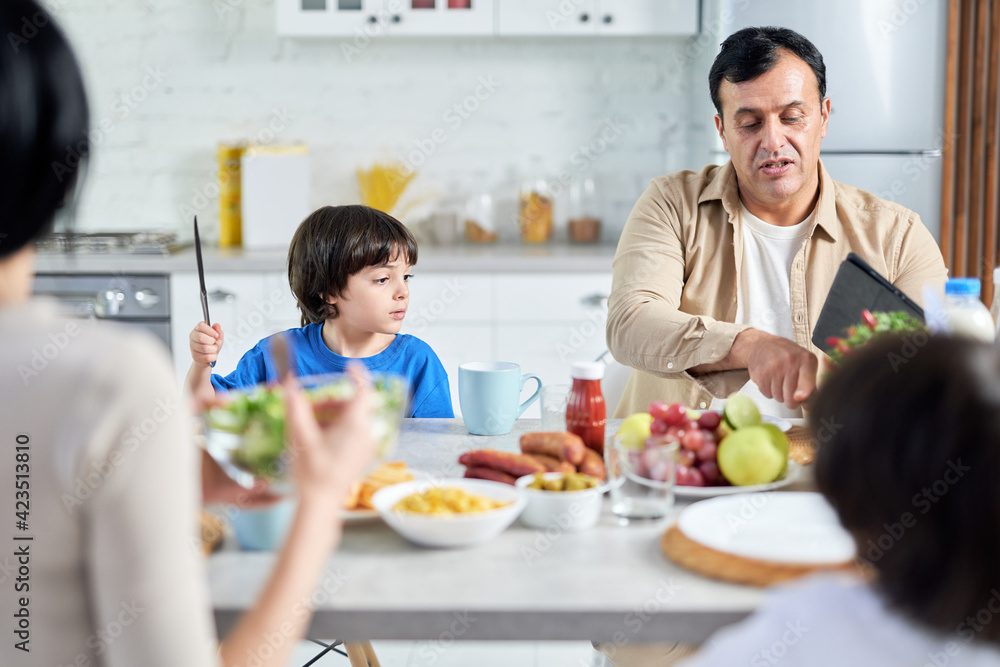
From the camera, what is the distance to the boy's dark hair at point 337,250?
6.57 ft

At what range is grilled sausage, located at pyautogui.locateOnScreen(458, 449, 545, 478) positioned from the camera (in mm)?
1229

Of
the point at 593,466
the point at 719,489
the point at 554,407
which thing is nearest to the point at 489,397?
the point at 554,407

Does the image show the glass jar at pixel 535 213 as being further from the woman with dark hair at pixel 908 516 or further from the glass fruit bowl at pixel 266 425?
the woman with dark hair at pixel 908 516

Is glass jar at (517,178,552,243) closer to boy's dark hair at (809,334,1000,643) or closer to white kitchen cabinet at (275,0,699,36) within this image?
white kitchen cabinet at (275,0,699,36)

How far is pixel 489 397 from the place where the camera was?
1.50 metres

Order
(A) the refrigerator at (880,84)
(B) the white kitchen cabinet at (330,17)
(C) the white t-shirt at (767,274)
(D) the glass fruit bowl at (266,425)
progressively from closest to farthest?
(D) the glass fruit bowl at (266,425) → (C) the white t-shirt at (767,274) → (A) the refrigerator at (880,84) → (B) the white kitchen cabinet at (330,17)

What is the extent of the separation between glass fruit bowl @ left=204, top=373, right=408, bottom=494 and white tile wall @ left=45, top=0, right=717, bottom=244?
3087 millimetres

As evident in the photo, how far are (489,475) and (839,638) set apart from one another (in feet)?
2.00

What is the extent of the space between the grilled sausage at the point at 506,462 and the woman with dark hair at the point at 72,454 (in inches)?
22.5

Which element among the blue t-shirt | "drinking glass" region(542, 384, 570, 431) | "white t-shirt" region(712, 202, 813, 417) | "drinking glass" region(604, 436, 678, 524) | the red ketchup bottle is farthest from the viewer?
"white t-shirt" region(712, 202, 813, 417)

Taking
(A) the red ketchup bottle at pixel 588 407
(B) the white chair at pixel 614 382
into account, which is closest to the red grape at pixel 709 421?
(A) the red ketchup bottle at pixel 588 407

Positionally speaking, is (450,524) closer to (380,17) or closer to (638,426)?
(638,426)

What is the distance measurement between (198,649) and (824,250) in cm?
162

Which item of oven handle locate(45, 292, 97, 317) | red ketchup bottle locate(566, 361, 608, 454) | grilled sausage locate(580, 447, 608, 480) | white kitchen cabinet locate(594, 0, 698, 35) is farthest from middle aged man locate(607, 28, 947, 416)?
oven handle locate(45, 292, 97, 317)
